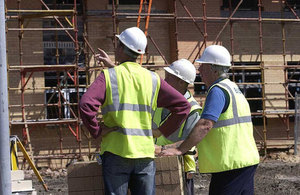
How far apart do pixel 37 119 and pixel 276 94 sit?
25.4ft

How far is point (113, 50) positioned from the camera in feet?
56.7

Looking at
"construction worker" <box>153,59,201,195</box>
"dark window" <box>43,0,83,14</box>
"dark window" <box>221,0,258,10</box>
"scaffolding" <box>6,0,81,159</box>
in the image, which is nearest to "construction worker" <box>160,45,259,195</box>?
"construction worker" <box>153,59,201,195</box>

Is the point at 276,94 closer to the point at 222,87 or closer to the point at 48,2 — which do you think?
the point at 48,2

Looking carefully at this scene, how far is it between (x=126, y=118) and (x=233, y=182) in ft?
3.41

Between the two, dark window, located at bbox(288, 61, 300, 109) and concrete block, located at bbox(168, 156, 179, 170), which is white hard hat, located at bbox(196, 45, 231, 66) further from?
dark window, located at bbox(288, 61, 300, 109)

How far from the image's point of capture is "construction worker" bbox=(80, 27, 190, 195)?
3969 millimetres

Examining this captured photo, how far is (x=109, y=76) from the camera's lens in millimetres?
4031

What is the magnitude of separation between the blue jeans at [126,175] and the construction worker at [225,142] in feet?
1.49

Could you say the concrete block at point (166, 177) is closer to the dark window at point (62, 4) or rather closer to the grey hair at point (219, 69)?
the grey hair at point (219, 69)

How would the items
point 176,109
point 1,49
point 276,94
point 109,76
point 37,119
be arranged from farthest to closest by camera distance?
point 276,94 → point 37,119 → point 176,109 → point 109,76 → point 1,49

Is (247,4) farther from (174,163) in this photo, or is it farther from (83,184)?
(83,184)

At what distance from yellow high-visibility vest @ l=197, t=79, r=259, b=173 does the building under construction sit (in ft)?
35.4

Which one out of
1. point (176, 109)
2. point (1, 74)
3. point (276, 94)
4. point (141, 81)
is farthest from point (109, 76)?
point (276, 94)

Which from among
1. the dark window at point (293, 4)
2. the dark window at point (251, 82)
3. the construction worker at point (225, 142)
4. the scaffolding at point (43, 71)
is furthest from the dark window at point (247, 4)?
the construction worker at point (225, 142)
